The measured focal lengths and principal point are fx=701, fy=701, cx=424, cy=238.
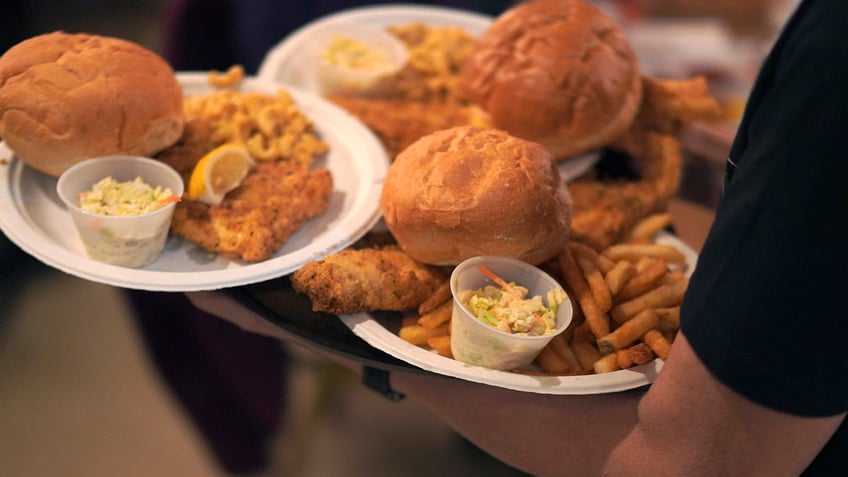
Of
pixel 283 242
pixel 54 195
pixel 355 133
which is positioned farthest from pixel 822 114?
pixel 54 195

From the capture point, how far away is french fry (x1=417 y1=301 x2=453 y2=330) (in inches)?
79.7

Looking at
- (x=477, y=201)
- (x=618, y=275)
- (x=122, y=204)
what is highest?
(x=477, y=201)

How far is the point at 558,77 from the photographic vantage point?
256 centimetres

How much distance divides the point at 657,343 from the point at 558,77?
1.07 metres

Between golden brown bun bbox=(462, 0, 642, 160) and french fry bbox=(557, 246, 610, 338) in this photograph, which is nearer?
french fry bbox=(557, 246, 610, 338)

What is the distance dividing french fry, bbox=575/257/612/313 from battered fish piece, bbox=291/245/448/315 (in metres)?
0.45

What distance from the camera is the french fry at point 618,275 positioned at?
212cm

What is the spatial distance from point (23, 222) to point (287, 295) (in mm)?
813

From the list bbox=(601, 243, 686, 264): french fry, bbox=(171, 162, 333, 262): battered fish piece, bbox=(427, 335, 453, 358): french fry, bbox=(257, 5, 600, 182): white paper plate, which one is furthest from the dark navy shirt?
bbox=(171, 162, 333, 262): battered fish piece

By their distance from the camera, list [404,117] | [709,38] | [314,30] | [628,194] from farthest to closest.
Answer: [709,38], [314,30], [404,117], [628,194]

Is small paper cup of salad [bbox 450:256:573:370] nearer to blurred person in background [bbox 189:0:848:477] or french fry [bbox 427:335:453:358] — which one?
french fry [bbox 427:335:453:358]

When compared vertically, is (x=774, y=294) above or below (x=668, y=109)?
above

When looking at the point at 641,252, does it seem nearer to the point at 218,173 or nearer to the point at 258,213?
the point at 258,213

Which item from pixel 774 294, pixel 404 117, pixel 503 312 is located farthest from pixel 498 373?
pixel 404 117
